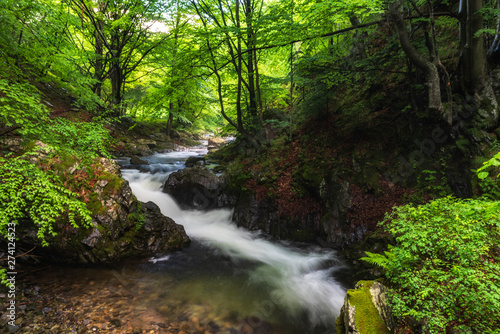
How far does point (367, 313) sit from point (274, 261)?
4.00 m

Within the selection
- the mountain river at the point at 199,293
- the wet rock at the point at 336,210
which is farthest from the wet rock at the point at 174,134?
the wet rock at the point at 336,210

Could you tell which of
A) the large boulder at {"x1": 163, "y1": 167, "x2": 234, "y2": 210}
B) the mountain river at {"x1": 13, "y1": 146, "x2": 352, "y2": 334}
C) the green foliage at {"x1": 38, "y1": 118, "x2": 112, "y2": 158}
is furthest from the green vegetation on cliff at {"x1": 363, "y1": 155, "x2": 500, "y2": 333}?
the large boulder at {"x1": 163, "y1": 167, "x2": 234, "y2": 210}

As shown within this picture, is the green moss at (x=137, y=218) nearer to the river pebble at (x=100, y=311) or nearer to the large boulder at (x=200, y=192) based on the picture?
the river pebble at (x=100, y=311)

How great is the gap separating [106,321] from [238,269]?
10.8ft

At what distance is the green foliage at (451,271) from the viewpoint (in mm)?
2230

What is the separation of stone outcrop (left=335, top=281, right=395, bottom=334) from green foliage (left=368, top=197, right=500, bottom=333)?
26 centimetres

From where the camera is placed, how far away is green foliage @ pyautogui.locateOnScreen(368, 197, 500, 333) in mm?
2230

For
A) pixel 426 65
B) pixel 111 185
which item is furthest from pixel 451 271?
pixel 111 185

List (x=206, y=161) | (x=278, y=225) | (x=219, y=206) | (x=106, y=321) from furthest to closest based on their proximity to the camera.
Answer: (x=206, y=161)
(x=219, y=206)
(x=278, y=225)
(x=106, y=321)

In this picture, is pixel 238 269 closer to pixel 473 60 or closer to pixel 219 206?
pixel 219 206

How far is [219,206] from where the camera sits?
9750 mm

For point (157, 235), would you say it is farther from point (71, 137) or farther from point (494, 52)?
point (494, 52)

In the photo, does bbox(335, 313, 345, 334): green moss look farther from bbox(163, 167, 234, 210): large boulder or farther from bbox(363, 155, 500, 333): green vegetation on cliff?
bbox(163, 167, 234, 210): large boulder

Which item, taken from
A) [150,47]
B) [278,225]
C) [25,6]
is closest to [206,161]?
[278,225]
